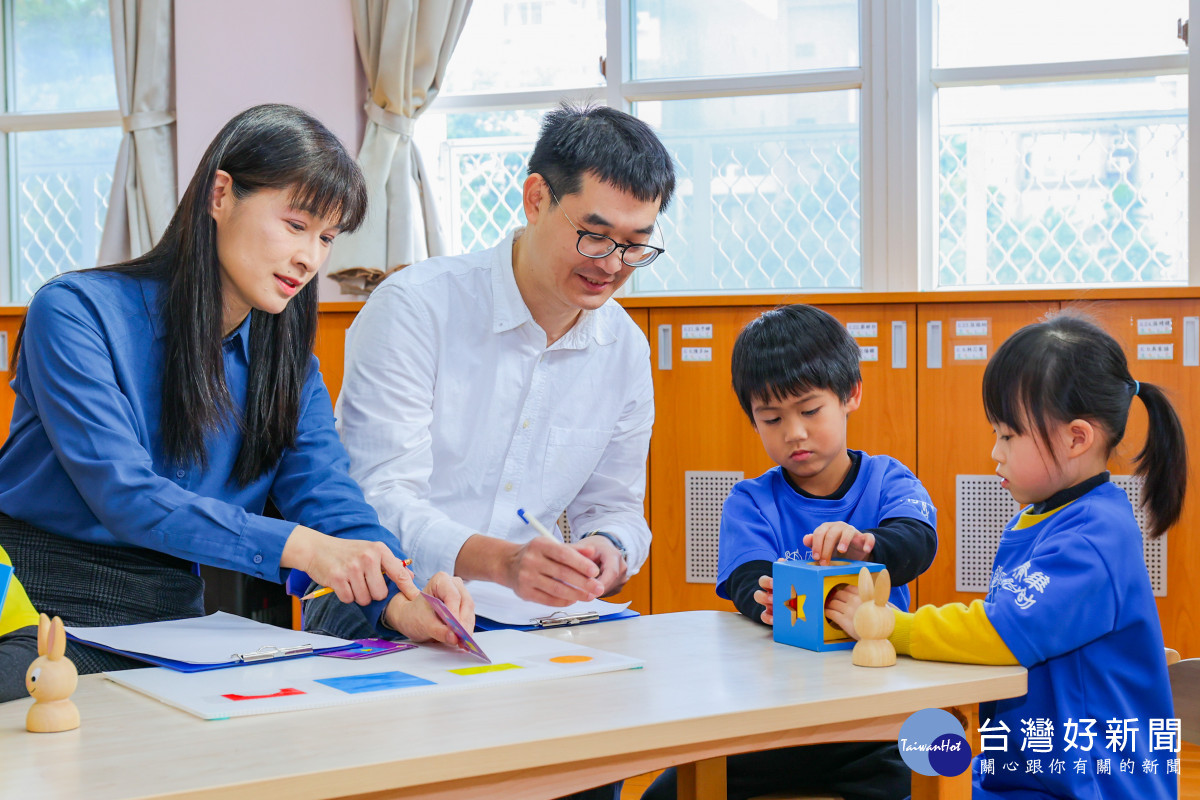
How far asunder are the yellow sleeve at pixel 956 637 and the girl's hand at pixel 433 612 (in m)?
0.54

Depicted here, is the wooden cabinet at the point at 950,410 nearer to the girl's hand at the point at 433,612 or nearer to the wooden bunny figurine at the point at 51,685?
the girl's hand at the point at 433,612

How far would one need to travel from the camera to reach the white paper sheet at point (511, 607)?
1.56 m

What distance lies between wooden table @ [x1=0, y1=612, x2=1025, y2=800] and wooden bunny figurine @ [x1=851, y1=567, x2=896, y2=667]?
2 centimetres

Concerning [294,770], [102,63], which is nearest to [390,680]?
[294,770]

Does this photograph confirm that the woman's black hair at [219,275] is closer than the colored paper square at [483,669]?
No

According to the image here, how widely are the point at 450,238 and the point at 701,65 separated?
1.24 meters

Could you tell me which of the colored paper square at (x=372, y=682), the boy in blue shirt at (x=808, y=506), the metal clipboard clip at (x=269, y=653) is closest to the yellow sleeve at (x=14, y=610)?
the metal clipboard clip at (x=269, y=653)

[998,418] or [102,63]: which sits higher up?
[102,63]

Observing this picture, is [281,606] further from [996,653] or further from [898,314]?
[898,314]

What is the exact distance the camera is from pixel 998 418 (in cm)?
148

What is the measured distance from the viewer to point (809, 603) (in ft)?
4.15

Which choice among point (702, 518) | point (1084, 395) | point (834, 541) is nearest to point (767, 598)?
point (834, 541)

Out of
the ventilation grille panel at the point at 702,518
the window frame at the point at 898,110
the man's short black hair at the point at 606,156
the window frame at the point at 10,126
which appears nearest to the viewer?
the man's short black hair at the point at 606,156

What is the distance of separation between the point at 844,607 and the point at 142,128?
3872 millimetres
